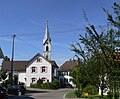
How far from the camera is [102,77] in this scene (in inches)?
730

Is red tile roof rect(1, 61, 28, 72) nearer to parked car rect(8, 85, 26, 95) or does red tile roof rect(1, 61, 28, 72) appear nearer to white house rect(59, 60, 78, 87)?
white house rect(59, 60, 78, 87)

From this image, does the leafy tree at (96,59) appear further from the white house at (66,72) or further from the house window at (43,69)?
the white house at (66,72)

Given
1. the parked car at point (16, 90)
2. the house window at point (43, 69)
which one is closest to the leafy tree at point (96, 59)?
the parked car at point (16, 90)

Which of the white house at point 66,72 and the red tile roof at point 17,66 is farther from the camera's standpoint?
the white house at point 66,72

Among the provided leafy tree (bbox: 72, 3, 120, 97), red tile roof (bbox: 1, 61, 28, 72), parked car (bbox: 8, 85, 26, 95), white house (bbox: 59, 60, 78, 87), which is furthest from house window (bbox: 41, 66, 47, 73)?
leafy tree (bbox: 72, 3, 120, 97)

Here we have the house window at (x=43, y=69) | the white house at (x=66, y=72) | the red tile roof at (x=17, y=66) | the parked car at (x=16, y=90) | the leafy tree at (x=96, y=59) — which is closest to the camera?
the leafy tree at (x=96, y=59)

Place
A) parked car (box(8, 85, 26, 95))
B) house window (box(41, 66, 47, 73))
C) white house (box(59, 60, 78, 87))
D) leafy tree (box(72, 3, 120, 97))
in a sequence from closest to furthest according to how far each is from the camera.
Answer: leafy tree (box(72, 3, 120, 97)) < parked car (box(8, 85, 26, 95)) < house window (box(41, 66, 47, 73)) < white house (box(59, 60, 78, 87))

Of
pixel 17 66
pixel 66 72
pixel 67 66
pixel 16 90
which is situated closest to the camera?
pixel 16 90

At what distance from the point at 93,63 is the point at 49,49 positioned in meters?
67.0

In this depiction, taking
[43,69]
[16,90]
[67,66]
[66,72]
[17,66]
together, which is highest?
[67,66]

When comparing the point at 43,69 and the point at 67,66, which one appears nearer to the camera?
the point at 43,69

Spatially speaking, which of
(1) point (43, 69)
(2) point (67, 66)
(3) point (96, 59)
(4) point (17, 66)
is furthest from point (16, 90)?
(2) point (67, 66)

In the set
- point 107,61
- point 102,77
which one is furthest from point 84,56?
point 107,61

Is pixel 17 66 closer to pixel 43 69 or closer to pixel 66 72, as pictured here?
pixel 43 69
